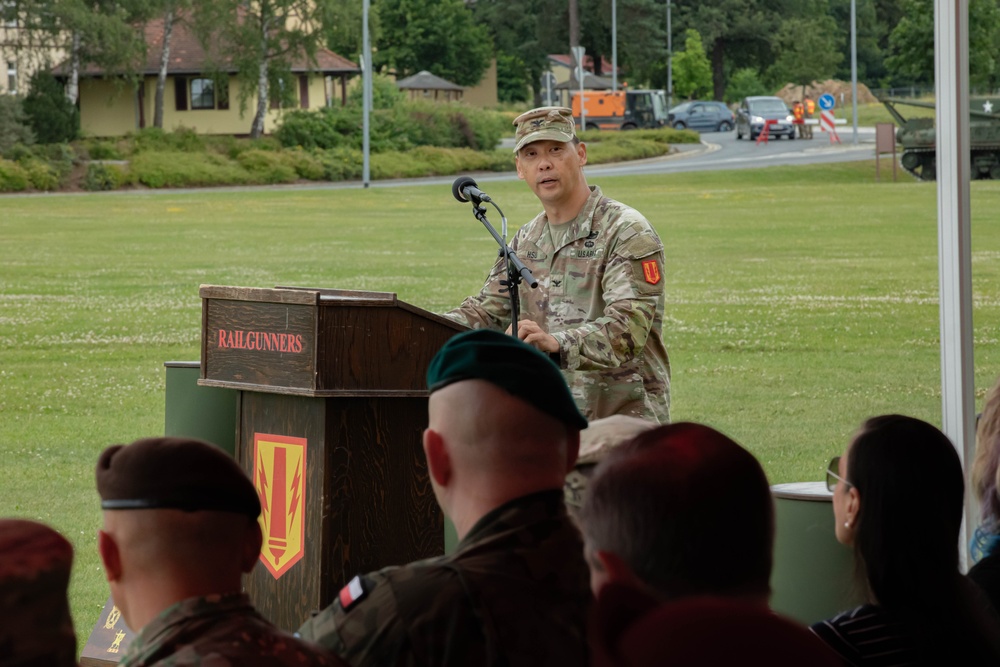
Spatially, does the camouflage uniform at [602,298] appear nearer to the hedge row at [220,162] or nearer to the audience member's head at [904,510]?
the audience member's head at [904,510]

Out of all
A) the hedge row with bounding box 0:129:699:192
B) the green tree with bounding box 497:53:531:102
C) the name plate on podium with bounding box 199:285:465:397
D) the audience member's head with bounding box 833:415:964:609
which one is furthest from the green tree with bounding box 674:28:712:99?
the audience member's head with bounding box 833:415:964:609

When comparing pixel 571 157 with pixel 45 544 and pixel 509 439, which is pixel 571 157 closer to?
pixel 509 439

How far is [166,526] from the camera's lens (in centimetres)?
213

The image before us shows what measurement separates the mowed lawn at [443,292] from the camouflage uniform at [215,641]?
412 centimetres

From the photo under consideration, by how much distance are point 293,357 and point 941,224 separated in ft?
8.20

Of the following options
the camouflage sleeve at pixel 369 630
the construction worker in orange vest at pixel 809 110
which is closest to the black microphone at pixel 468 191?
the camouflage sleeve at pixel 369 630

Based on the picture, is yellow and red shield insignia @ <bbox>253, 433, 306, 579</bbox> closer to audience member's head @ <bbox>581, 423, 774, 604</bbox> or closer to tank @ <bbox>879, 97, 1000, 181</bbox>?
audience member's head @ <bbox>581, 423, 774, 604</bbox>

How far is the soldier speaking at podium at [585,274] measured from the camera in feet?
15.2

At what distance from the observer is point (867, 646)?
2.48 meters

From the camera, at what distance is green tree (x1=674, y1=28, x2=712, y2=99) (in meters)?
58.0

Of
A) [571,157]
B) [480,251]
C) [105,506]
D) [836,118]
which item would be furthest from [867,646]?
[836,118]

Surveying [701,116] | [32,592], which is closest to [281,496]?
[32,592]

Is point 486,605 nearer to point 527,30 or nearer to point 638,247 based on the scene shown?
point 638,247

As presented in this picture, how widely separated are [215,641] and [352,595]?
30cm
